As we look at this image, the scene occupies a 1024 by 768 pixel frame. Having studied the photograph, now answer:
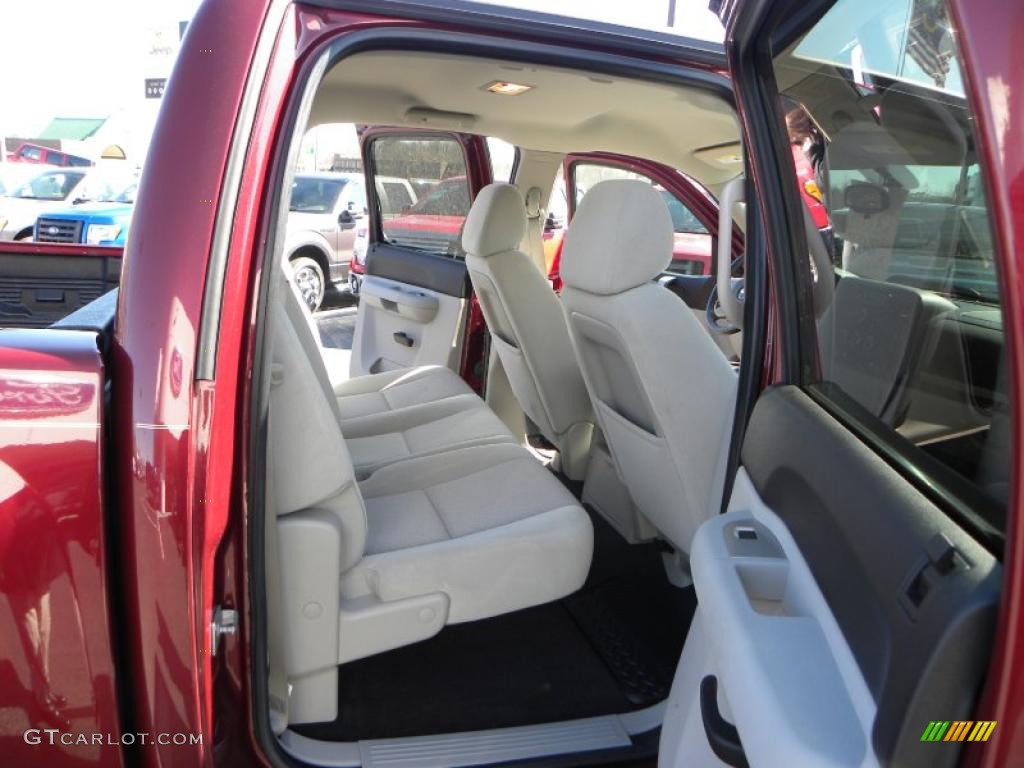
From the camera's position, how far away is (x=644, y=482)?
222 centimetres

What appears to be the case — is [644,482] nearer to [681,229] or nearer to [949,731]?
[949,731]

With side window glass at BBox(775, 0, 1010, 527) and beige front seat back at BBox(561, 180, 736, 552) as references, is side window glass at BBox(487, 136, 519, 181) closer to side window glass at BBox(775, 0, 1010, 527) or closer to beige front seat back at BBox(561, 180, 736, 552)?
beige front seat back at BBox(561, 180, 736, 552)

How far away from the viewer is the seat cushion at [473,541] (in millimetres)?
1718

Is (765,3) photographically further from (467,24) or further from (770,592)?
(770,592)

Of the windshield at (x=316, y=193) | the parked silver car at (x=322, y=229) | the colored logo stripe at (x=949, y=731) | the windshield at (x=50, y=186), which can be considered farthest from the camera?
the windshield at (x=50, y=186)

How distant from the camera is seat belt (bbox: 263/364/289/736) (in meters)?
1.47

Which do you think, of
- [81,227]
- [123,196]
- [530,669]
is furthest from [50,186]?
[530,669]

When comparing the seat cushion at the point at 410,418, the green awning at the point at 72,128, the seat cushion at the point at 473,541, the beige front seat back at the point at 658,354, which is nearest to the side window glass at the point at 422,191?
the seat cushion at the point at 410,418

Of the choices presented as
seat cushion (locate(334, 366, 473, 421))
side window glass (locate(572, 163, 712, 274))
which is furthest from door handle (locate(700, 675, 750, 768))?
side window glass (locate(572, 163, 712, 274))

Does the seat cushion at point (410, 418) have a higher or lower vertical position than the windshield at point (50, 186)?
lower

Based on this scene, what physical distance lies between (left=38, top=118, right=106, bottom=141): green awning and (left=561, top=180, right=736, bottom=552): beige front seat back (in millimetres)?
24579

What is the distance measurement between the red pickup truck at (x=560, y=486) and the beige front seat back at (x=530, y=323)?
795 millimetres

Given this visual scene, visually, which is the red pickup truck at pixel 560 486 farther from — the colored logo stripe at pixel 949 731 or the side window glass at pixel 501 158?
the side window glass at pixel 501 158

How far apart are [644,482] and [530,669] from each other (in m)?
0.57
